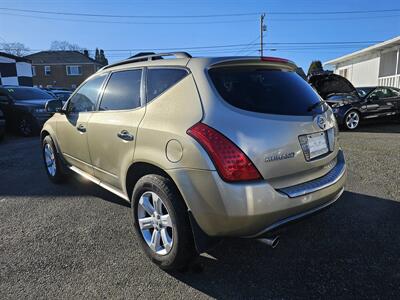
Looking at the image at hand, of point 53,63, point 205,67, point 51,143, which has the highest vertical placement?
point 53,63

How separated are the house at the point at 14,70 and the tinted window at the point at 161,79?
2176cm

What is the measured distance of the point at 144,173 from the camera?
111 inches

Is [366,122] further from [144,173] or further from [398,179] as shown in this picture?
[144,173]

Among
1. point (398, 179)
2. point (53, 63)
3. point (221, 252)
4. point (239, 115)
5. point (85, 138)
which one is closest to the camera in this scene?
point (239, 115)

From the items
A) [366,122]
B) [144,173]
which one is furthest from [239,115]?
[366,122]

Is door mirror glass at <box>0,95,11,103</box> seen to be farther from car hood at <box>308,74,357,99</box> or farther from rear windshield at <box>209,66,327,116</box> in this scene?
rear windshield at <box>209,66,327,116</box>

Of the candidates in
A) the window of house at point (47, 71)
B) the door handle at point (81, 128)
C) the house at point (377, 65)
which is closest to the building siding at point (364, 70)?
the house at point (377, 65)

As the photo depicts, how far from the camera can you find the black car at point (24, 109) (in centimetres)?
1004

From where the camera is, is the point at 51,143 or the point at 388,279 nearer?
the point at 388,279

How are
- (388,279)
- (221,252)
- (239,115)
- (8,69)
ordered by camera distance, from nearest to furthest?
(239,115) < (388,279) < (221,252) < (8,69)

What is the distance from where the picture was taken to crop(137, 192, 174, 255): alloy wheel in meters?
2.61

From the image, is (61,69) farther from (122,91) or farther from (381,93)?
(122,91)

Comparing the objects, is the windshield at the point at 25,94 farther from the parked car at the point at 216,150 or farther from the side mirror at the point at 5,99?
the parked car at the point at 216,150

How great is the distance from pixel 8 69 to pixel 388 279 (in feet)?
80.4
